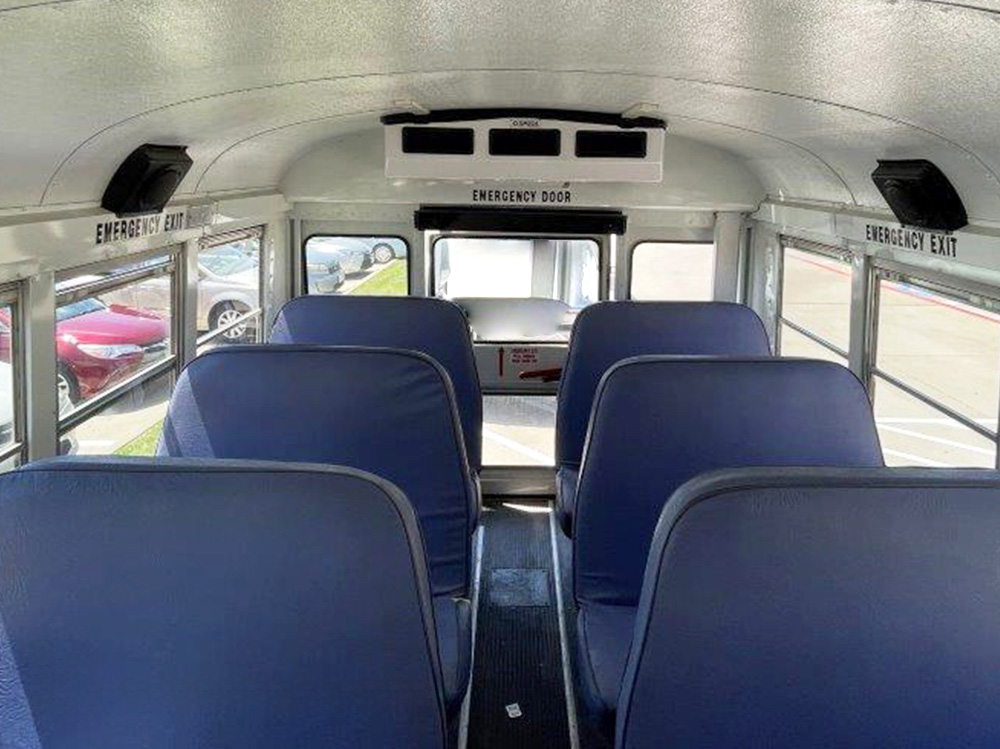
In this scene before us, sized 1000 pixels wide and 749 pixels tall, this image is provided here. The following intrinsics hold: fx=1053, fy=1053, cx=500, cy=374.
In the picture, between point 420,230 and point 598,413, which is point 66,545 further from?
point 420,230

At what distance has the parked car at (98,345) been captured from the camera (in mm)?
3348

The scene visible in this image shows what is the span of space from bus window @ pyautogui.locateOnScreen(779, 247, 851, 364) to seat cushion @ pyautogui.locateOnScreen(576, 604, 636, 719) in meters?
2.07

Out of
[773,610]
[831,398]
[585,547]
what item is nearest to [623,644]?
[585,547]

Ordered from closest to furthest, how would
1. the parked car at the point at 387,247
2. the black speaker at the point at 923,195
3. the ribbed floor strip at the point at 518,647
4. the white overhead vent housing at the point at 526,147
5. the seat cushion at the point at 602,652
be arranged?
the seat cushion at the point at 602,652 < the black speaker at the point at 923,195 < the ribbed floor strip at the point at 518,647 < the white overhead vent housing at the point at 526,147 < the parked car at the point at 387,247

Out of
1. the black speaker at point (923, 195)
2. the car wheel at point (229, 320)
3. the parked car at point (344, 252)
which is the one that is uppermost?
the black speaker at point (923, 195)

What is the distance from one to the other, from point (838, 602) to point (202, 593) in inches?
38.6

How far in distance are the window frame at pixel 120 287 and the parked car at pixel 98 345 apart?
0.09 ft

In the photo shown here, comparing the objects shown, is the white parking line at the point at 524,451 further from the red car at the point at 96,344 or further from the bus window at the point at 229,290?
the red car at the point at 96,344

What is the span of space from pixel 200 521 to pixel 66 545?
0.70 feet

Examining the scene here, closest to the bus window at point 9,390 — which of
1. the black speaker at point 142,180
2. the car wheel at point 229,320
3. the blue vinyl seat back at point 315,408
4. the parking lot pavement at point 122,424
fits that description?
the parking lot pavement at point 122,424

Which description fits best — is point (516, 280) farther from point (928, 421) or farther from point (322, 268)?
point (928, 421)

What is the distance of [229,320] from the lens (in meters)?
5.22

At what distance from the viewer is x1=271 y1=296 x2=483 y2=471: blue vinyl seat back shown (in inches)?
167

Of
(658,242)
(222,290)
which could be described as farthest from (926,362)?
(222,290)
